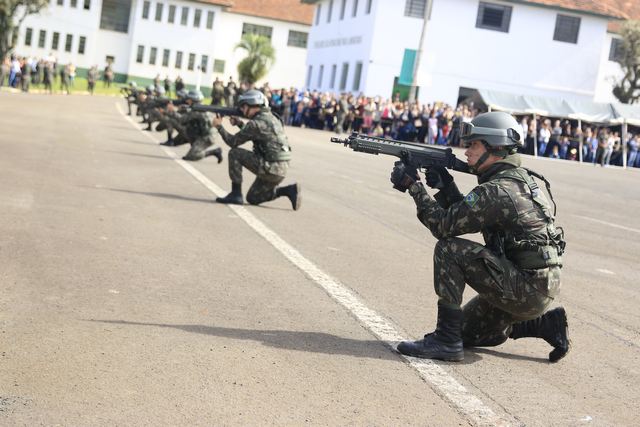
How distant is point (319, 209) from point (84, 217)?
4.27 meters

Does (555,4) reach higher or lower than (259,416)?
higher

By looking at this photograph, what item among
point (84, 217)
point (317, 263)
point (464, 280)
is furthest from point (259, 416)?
point (84, 217)

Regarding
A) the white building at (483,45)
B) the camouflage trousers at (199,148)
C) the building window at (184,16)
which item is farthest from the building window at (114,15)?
the camouflage trousers at (199,148)

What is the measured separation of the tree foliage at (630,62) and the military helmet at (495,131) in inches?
2601

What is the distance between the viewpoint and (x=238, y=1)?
10531 cm

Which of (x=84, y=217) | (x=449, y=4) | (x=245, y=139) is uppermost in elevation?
(x=449, y=4)

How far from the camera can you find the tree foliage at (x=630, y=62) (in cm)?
6906

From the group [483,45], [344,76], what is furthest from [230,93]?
[483,45]

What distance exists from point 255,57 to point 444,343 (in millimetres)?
90680

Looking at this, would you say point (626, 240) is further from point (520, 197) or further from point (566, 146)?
point (566, 146)

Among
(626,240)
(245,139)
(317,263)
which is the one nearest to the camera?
(317,263)

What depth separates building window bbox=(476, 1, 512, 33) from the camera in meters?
59.5

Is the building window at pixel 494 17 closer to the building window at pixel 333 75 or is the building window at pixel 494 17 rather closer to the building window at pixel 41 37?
the building window at pixel 333 75

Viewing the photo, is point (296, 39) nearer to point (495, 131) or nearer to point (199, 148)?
point (199, 148)
